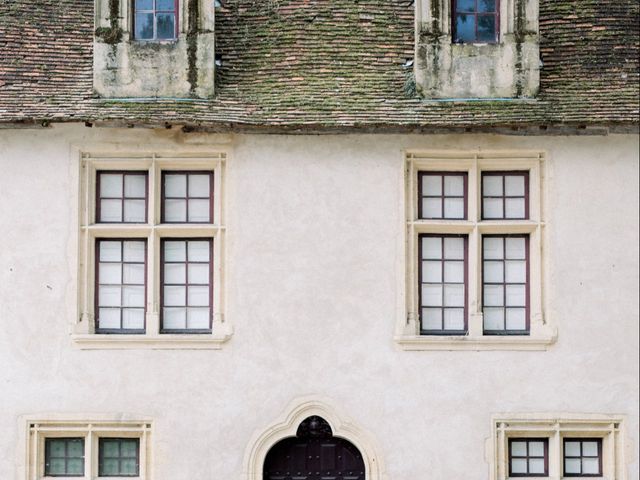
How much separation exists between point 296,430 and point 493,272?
306 cm

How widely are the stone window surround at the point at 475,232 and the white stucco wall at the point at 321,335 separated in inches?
5.4

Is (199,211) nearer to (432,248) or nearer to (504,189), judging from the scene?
(432,248)

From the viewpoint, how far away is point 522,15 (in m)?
16.2

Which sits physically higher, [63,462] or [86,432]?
[86,432]

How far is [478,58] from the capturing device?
641 inches

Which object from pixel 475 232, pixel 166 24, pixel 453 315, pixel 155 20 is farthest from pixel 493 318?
pixel 155 20

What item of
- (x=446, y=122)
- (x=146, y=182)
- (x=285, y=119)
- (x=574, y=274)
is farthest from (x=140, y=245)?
(x=574, y=274)

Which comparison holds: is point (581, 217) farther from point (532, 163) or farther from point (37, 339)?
point (37, 339)

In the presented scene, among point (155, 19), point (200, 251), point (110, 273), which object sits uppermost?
point (155, 19)

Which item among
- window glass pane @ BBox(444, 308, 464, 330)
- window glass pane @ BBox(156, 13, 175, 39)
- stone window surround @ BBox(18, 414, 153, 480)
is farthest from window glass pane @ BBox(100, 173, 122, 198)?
window glass pane @ BBox(444, 308, 464, 330)

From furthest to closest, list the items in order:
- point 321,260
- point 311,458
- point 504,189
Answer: point 504,189 → point 311,458 → point 321,260

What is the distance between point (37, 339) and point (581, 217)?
666 cm

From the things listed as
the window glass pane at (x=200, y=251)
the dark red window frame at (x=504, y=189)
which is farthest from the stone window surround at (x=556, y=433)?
the window glass pane at (x=200, y=251)

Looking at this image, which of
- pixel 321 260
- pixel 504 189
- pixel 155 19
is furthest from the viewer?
pixel 155 19
